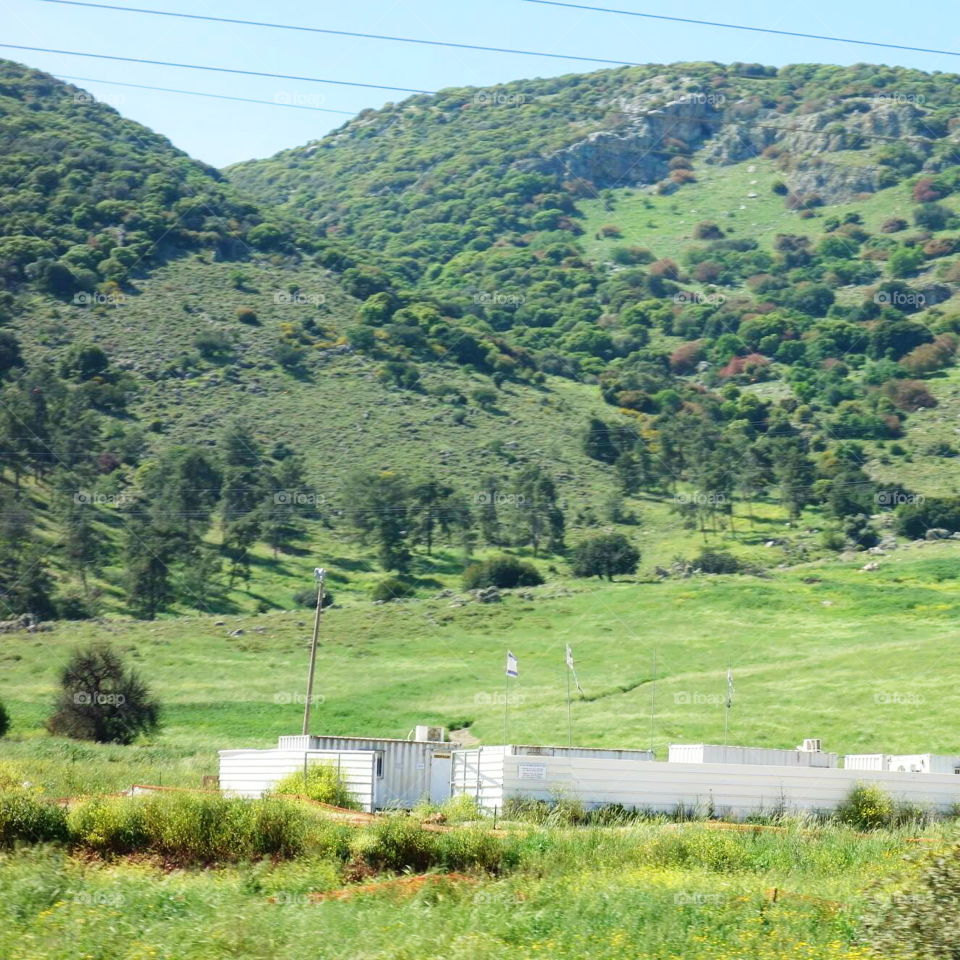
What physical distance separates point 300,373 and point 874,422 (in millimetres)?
59974

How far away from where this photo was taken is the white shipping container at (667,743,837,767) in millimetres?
37688

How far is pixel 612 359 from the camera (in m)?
173

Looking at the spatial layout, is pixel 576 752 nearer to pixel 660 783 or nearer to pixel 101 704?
pixel 660 783

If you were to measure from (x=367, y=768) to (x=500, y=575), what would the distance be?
58.1m

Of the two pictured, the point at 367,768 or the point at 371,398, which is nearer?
the point at 367,768

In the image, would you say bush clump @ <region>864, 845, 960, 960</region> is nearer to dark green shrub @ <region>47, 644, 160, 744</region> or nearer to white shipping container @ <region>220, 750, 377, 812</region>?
white shipping container @ <region>220, 750, 377, 812</region>

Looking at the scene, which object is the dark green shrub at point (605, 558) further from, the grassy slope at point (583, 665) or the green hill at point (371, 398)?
the grassy slope at point (583, 665)

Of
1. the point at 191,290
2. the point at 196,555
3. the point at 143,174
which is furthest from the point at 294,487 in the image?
the point at 143,174

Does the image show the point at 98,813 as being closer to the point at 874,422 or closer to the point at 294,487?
the point at 294,487

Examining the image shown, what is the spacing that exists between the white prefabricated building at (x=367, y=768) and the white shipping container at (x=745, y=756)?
7.40 metres

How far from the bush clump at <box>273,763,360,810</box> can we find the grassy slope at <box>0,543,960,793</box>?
7.35 m

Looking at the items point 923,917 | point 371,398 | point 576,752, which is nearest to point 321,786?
point 576,752

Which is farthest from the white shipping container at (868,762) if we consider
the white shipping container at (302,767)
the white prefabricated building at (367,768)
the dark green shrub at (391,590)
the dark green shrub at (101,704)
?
the dark green shrub at (391,590)

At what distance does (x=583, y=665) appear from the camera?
228 ft
